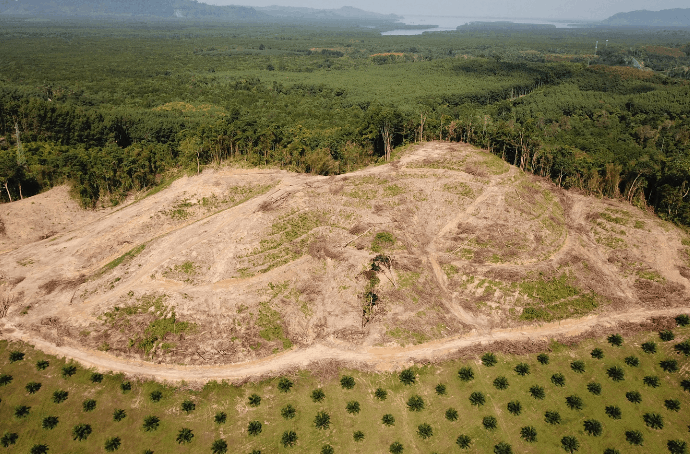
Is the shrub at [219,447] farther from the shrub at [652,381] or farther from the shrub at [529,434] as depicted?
the shrub at [652,381]

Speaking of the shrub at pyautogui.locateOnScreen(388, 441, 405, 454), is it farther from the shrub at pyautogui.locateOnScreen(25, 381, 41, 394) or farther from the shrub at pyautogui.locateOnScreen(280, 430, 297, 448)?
the shrub at pyautogui.locateOnScreen(25, 381, 41, 394)

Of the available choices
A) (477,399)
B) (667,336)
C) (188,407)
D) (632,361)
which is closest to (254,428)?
(188,407)

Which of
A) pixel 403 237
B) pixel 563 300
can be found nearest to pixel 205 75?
pixel 403 237

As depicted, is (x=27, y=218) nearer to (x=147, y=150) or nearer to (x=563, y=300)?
(x=147, y=150)

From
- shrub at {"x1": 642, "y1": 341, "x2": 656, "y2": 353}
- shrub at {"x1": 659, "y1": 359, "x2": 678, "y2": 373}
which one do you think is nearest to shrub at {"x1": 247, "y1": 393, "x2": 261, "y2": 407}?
shrub at {"x1": 642, "y1": 341, "x2": 656, "y2": 353}

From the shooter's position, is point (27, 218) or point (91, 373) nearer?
A: point (91, 373)

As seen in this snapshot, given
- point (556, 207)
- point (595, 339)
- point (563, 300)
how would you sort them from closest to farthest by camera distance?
point (595, 339) < point (563, 300) < point (556, 207)
